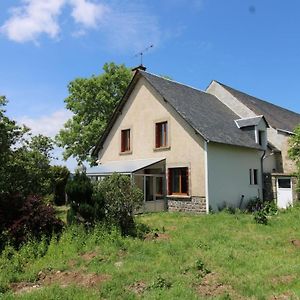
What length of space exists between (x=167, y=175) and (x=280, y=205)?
8.56 meters

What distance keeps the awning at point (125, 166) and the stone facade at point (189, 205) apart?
2841mm

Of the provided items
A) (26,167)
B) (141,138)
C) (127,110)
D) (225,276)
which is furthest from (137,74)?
(225,276)

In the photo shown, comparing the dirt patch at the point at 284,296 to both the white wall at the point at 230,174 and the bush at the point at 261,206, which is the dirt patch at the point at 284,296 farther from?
the white wall at the point at 230,174

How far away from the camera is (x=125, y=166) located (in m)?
25.0

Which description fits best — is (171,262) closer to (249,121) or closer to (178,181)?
(178,181)

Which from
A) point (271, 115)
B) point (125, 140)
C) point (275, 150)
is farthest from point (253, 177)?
point (271, 115)

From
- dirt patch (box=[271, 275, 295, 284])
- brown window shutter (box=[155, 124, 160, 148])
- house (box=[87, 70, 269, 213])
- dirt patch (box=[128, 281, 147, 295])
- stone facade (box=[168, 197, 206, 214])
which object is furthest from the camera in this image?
brown window shutter (box=[155, 124, 160, 148])

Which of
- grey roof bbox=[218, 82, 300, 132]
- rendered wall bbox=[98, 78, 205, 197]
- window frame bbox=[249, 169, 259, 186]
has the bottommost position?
window frame bbox=[249, 169, 259, 186]

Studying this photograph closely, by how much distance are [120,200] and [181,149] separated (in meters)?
9.15

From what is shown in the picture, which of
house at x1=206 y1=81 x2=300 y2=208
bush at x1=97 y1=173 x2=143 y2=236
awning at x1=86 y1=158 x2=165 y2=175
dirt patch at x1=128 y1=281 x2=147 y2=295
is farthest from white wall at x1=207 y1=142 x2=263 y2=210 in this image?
dirt patch at x1=128 y1=281 x2=147 y2=295

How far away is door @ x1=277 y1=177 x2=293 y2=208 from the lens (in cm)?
2550

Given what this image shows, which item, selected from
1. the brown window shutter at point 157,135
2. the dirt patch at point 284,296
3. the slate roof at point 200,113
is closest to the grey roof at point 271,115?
the slate roof at point 200,113

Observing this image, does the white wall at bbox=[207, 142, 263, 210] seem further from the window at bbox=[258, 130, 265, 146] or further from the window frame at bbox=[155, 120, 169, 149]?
the window frame at bbox=[155, 120, 169, 149]

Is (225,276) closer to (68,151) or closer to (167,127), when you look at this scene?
(167,127)
